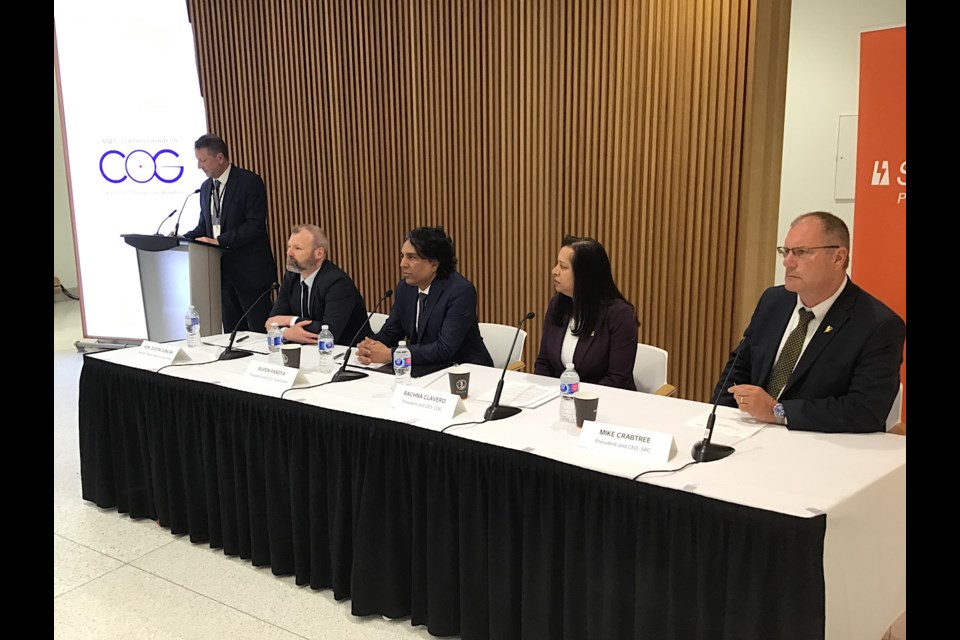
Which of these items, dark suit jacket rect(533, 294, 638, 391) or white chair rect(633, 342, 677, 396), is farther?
white chair rect(633, 342, 677, 396)

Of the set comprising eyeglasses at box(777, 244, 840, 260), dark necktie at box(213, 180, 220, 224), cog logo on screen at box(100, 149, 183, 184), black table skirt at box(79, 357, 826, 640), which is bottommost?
black table skirt at box(79, 357, 826, 640)

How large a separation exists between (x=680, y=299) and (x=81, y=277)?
17.1 ft

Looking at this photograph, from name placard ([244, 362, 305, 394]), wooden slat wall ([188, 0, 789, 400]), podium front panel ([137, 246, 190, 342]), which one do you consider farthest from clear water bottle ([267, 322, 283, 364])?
wooden slat wall ([188, 0, 789, 400])

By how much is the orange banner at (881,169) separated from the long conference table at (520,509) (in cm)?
196

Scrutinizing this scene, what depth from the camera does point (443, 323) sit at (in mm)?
3389

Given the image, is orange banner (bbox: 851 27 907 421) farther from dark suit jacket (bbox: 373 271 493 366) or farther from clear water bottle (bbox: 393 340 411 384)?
clear water bottle (bbox: 393 340 411 384)

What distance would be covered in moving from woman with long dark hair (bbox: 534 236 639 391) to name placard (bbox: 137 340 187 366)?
164 cm

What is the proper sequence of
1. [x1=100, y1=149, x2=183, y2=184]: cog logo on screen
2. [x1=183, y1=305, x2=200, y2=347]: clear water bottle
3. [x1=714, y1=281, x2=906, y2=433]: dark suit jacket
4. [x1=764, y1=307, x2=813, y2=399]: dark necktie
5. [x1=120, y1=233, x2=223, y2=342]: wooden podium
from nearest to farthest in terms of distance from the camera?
[x1=714, y1=281, x2=906, y2=433]: dark suit jacket → [x1=764, y1=307, x2=813, y2=399]: dark necktie → [x1=183, y1=305, x2=200, y2=347]: clear water bottle → [x1=120, y1=233, x2=223, y2=342]: wooden podium → [x1=100, y1=149, x2=183, y2=184]: cog logo on screen

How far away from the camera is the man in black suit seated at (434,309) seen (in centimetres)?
326

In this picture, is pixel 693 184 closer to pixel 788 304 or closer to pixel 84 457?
pixel 788 304

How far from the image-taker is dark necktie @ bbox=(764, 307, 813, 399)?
8.16 ft

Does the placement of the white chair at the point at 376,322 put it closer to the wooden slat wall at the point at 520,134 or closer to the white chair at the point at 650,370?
the white chair at the point at 650,370

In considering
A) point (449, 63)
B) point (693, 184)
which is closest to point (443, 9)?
point (449, 63)

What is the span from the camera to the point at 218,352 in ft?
11.4
